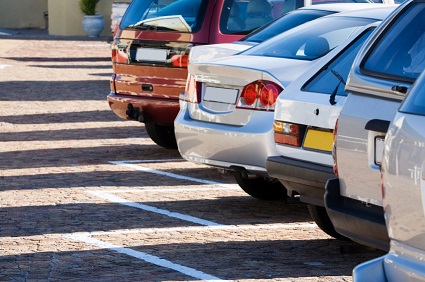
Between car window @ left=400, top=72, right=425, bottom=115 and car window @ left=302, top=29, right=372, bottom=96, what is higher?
car window @ left=400, top=72, right=425, bottom=115

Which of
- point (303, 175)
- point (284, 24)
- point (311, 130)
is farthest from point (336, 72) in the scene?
point (284, 24)

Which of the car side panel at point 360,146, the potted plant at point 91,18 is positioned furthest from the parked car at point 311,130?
the potted plant at point 91,18

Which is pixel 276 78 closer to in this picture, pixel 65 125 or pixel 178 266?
pixel 178 266

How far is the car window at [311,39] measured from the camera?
29.8 ft

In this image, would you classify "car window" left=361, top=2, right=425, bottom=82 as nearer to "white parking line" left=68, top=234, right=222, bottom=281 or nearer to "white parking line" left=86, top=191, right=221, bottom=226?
"white parking line" left=68, top=234, right=222, bottom=281

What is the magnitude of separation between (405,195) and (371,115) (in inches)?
57.1

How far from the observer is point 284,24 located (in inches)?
416

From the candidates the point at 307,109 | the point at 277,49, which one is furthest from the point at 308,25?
the point at 307,109

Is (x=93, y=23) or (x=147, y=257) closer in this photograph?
(x=147, y=257)

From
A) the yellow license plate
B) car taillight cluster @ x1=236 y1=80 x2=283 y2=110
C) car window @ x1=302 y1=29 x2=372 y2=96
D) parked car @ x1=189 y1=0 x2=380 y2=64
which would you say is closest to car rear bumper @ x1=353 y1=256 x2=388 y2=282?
the yellow license plate

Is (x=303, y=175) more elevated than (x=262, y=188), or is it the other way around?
(x=303, y=175)

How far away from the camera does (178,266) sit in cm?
736

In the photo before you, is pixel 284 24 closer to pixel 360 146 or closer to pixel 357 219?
pixel 360 146

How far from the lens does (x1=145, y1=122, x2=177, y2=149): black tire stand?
12.4 m
